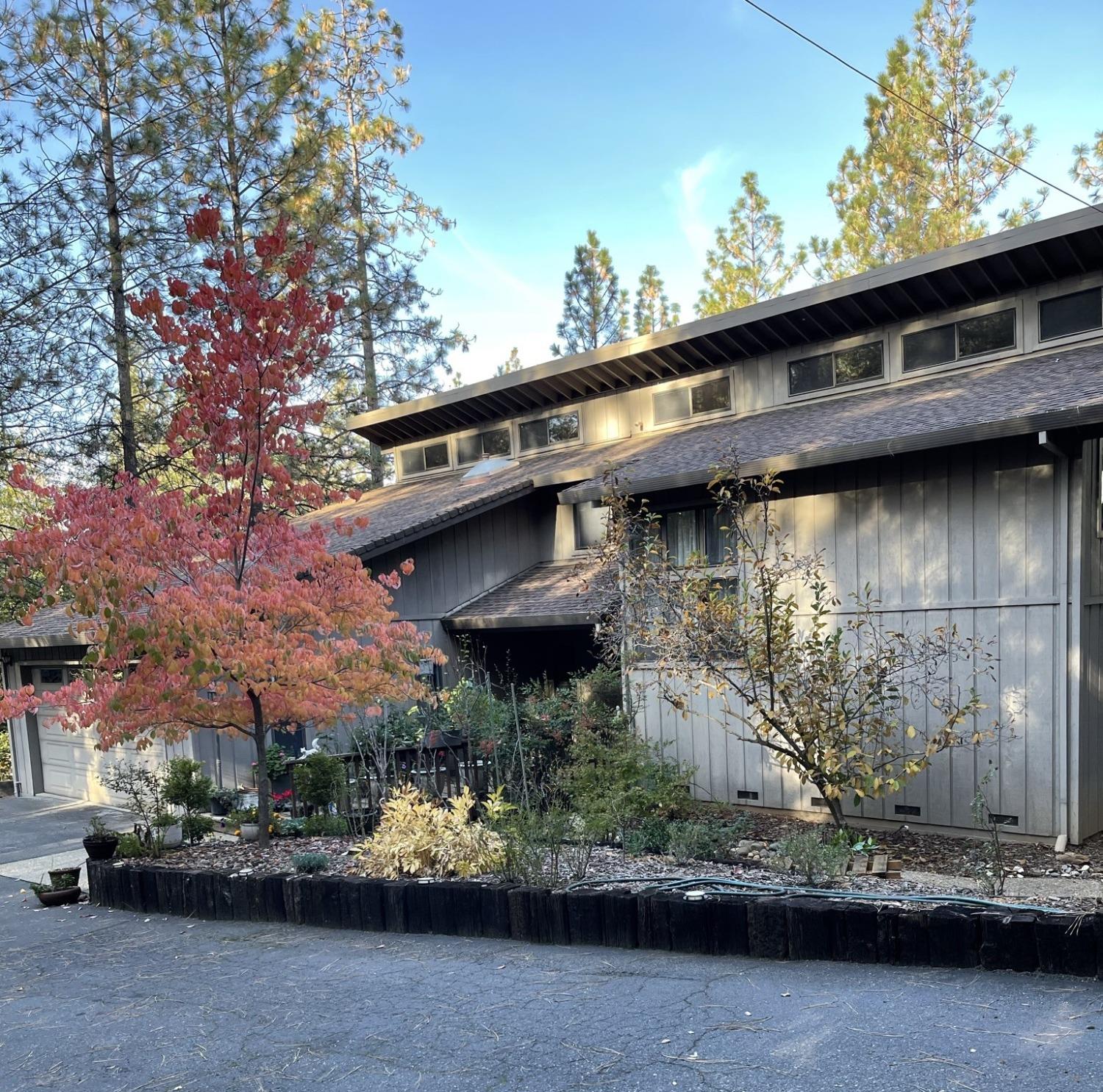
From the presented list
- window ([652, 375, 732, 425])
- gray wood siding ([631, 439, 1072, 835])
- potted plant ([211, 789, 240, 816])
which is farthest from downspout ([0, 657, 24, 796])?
gray wood siding ([631, 439, 1072, 835])

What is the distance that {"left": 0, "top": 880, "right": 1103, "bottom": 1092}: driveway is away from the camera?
3207 mm

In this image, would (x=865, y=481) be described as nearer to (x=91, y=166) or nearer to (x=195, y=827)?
(x=195, y=827)

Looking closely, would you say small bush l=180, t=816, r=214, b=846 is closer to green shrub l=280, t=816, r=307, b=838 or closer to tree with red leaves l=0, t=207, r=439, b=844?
green shrub l=280, t=816, r=307, b=838

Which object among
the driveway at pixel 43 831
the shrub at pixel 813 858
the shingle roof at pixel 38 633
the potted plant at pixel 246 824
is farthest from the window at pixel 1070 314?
the shingle roof at pixel 38 633

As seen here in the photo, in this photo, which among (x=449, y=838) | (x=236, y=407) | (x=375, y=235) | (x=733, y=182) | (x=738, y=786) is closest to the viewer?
(x=449, y=838)

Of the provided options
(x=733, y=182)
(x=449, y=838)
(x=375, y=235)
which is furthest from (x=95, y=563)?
(x=733, y=182)

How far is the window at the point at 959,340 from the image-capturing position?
9820mm

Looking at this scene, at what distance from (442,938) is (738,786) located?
416 centimetres

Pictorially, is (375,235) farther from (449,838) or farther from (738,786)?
(449,838)

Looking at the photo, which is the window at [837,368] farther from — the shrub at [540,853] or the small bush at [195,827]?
the small bush at [195,827]

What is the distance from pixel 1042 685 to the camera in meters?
7.10

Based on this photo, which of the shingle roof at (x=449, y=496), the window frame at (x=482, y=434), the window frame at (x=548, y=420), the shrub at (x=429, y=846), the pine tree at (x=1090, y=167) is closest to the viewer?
the shrub at (x=429, y=846)

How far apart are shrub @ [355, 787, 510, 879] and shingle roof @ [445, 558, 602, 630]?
3.99 meters

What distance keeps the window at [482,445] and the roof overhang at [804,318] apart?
0.25 metres
